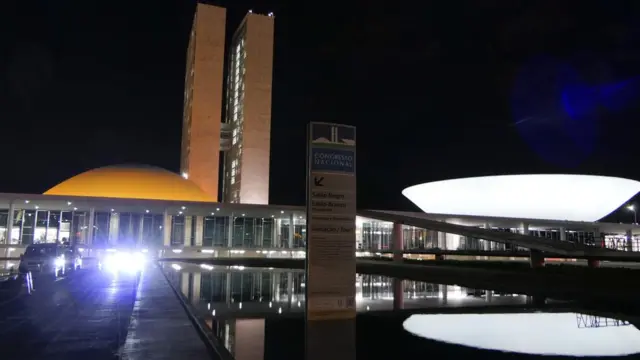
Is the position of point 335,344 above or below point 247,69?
below

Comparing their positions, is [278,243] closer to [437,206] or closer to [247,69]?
[437,206]

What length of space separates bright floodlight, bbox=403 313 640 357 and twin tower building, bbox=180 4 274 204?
75.5 m

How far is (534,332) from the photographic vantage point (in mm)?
9188

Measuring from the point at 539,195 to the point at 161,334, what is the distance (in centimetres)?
7080

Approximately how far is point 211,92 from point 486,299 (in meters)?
79.4

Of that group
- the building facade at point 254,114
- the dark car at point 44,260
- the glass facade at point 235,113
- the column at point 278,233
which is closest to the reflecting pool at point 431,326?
the dark car at point 44,260

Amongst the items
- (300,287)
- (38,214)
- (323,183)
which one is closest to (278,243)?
(38,214)

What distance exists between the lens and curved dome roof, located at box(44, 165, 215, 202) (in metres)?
59.5

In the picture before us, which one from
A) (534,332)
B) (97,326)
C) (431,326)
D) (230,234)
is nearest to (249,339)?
(97,326)

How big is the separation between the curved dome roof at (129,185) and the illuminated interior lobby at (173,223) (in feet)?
0.35

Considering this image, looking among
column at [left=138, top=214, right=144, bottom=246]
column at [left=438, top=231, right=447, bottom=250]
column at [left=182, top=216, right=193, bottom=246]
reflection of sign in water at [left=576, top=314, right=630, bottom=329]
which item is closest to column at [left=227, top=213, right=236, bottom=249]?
column at [left=182, top=216, right=193, bottom=246]

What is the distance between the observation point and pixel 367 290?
17.4m

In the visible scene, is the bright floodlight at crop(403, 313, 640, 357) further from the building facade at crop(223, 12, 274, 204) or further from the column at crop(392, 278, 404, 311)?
the building facade at crop(223, 12, 274, 204)

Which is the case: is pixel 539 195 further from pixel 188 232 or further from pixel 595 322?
pixel 595 322
